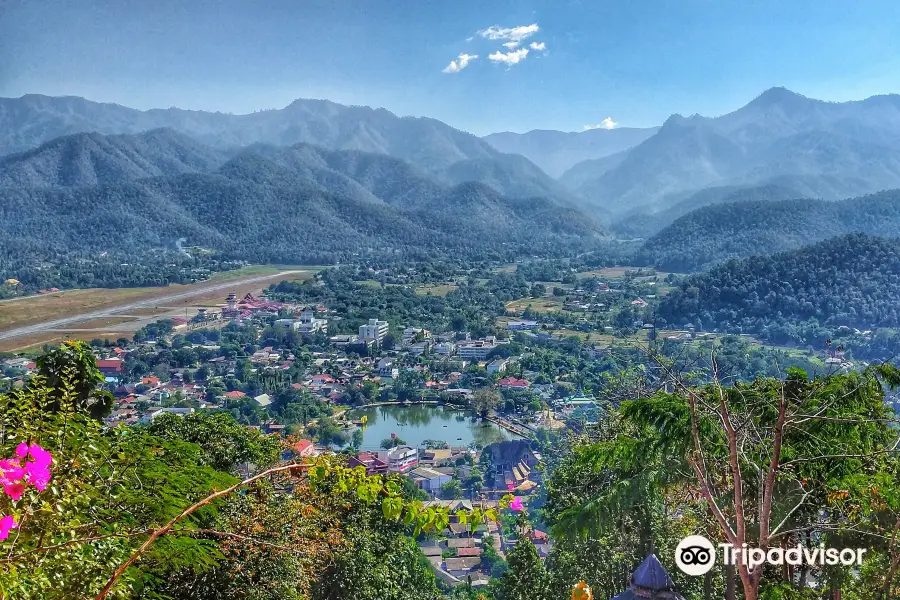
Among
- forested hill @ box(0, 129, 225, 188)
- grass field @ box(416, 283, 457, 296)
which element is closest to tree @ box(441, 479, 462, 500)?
grass field @ box(416, 283, 457, 296)

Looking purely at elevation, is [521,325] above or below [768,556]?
below

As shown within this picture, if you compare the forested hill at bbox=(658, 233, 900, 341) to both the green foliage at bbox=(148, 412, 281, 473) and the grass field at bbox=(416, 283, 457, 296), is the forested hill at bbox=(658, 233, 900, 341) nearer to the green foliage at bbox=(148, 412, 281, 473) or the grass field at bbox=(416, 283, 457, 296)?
the grass field at bbox=(416, 283, 457, 296)

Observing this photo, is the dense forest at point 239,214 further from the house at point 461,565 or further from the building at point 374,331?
the house at point 461,565

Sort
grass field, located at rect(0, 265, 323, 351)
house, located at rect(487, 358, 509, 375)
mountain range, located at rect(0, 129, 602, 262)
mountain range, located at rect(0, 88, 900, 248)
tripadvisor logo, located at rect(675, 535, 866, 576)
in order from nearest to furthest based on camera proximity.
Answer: tripadvisor logo, located at rect(675, 535, 866, 576), house, located at rect(487, 358, 509, 375), grass field, located at rect(0, 265, 323, 351), mountain range, located at rect(0, 129, 602, 262), mountain range, located at rect(0, 88, 900, 248)

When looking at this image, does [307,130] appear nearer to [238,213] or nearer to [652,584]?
[238,213]

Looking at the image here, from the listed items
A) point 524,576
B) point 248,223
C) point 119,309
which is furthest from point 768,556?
point 248,223

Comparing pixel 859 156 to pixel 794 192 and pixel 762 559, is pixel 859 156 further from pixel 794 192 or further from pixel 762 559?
pixel 762 559
